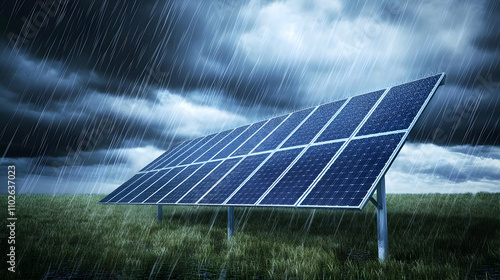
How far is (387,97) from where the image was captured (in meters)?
10.4

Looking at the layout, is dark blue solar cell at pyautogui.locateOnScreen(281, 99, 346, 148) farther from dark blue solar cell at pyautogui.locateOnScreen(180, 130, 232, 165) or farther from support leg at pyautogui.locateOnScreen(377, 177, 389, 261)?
dark blue solar cell at pyautogui.locateOnScreen(180, 130, 232, 165)

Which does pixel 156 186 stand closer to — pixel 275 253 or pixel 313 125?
pixel 313 125

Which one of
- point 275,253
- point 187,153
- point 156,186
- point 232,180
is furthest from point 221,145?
point 275,253

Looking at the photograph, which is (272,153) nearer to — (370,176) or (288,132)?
(288,132)

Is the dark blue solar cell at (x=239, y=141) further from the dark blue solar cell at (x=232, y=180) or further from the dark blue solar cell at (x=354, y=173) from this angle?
the dark blue solar cell at (x=354, y=173)

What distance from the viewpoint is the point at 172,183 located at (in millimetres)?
15203

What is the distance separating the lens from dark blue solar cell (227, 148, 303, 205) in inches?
376

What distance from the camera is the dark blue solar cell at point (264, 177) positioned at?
955 cm

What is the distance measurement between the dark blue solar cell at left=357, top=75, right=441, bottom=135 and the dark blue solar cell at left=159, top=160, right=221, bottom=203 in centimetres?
→ 694

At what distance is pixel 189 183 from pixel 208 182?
4.94 feet

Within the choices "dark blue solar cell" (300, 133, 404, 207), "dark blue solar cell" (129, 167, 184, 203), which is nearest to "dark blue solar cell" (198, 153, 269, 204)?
"dark blue solar cell" (300, 133, 404, 207)

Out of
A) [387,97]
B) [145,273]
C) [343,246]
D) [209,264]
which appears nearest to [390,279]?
[343,246]

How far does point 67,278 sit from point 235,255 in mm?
3772

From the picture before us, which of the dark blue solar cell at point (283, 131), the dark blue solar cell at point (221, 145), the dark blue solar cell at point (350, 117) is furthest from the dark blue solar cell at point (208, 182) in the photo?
the dark blue solar cell at point (350, 117)
